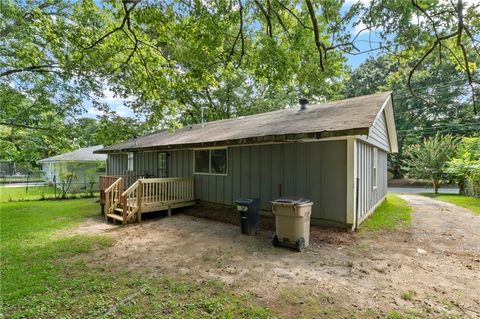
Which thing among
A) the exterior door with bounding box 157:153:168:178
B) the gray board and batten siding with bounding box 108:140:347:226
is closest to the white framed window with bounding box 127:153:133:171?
the exterior door with bounding box 157:153:168:178

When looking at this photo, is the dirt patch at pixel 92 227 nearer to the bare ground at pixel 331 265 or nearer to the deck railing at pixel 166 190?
the bare ground at pixel 331 265

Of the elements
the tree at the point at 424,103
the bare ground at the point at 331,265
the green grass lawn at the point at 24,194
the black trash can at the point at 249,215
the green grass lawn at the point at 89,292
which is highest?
the tree at the point at 424,103

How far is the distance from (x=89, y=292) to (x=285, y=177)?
5193mm

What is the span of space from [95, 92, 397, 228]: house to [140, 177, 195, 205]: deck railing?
7.4 inches

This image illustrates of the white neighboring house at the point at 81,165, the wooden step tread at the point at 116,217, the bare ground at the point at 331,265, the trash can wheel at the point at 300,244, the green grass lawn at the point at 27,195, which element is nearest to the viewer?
the bare ground at the point at 331,265

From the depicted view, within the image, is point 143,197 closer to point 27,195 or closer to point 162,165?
point 162,165

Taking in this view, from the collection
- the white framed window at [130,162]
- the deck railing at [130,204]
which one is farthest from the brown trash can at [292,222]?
the white framed window at [130,162]

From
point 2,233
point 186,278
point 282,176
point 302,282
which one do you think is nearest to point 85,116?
point 2,233

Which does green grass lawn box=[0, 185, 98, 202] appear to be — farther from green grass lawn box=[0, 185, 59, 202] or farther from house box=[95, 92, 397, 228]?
house box=[95, 92, 397, 228]

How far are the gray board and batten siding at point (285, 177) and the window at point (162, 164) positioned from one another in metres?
1.73

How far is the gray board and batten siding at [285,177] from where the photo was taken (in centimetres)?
634

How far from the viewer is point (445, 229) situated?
668 centimetres

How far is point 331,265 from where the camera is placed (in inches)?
170

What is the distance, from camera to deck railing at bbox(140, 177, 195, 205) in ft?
26.7
